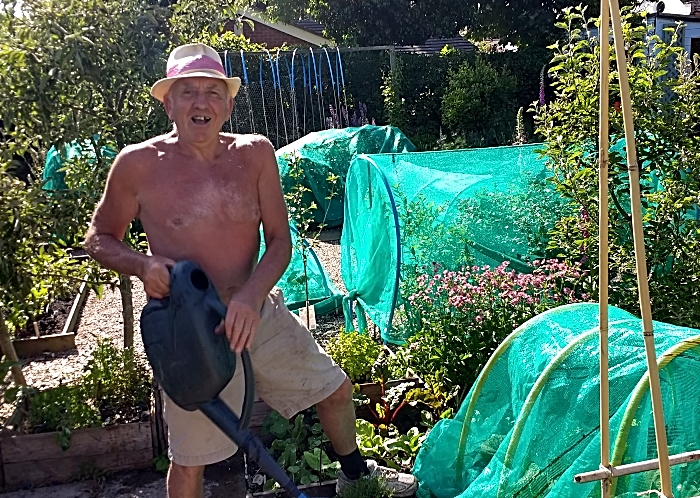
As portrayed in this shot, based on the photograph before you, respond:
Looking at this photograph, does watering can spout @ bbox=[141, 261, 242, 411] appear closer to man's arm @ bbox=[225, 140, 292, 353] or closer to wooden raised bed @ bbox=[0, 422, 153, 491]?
man's arm @ bbox=[225, 140, 292, 353]

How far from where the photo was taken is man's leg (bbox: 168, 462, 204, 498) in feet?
8.73

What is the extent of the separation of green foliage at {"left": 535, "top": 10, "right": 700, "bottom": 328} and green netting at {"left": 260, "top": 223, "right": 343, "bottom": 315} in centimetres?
204

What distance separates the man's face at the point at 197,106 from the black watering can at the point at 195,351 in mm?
575

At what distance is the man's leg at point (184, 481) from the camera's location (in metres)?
2.66

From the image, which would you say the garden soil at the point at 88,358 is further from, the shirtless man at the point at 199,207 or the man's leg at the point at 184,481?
the shirtless man at the point at 199,207

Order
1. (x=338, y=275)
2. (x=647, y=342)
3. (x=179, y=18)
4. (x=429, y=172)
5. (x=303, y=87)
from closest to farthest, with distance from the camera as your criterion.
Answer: (x=647, y=342) → (x=179, y=18) → (x=429, y=172) → (x=338, y=275) → (x=303, y=87)

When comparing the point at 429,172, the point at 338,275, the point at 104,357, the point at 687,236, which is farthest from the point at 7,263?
the point at 338,275

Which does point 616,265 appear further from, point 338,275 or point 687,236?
point 338,275

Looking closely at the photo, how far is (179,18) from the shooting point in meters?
3.98

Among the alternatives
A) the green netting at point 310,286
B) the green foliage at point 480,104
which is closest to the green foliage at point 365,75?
the green foliage at point 480,104

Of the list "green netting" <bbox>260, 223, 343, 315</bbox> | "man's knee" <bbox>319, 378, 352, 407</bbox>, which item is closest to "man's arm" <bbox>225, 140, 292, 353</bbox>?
"man's knee" <bbox>319, 378, 352, 407</bbox>

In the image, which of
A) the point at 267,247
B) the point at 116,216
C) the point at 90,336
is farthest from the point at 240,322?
the point at 90,336

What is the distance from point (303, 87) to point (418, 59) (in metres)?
2.45

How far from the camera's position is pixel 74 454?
346cm
